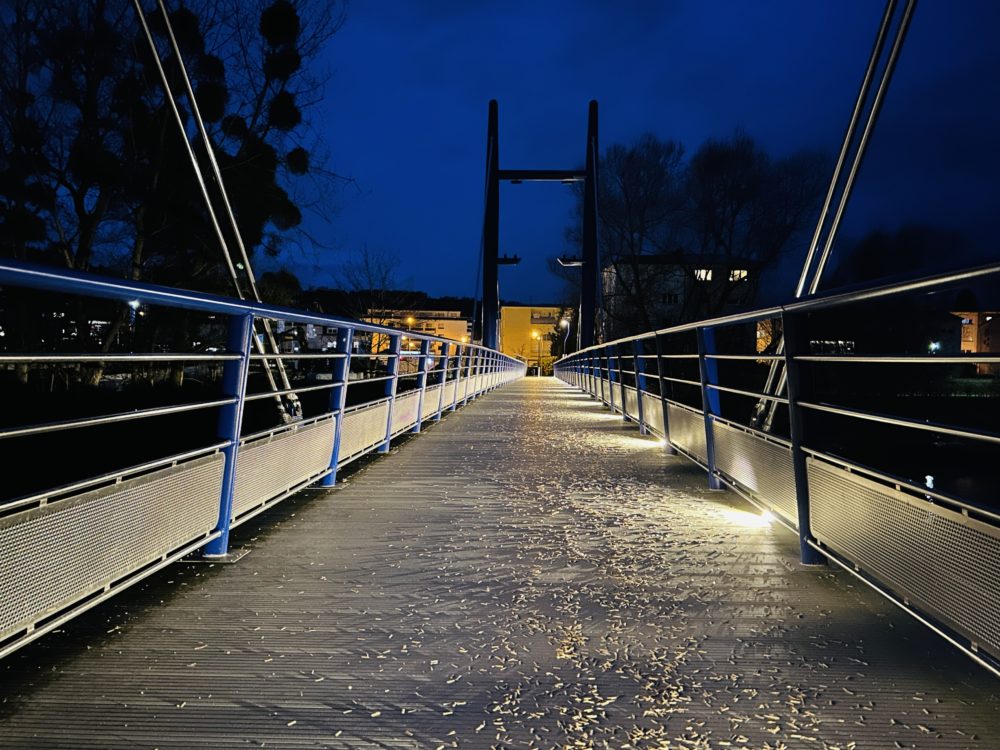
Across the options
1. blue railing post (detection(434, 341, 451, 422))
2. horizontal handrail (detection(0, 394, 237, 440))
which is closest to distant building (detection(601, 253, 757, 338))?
blue railing post (detection(434, 341, 451, 422))

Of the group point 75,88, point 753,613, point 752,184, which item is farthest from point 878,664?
point 752,184

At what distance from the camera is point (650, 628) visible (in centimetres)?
256

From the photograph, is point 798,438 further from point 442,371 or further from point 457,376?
point 457,376

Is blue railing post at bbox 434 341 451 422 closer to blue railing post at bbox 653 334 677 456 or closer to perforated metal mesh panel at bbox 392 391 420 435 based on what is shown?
perforated metal mesh panel at bbox 392 391 420 435

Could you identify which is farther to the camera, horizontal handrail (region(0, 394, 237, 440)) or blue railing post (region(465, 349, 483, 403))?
blue railing post (region(465, 349, 483, 403))

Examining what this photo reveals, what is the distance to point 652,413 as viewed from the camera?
807cm

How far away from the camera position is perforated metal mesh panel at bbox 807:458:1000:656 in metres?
1.95

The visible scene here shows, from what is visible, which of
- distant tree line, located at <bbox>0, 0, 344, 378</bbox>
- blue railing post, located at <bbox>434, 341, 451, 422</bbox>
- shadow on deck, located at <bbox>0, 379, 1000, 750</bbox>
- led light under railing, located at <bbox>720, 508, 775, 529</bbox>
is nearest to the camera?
shadow on deck, located at <bbox>0, 379, 1000, 750</bbox>

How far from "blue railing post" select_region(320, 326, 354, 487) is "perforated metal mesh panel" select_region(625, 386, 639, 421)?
4.83m

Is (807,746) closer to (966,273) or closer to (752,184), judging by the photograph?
(966,273)

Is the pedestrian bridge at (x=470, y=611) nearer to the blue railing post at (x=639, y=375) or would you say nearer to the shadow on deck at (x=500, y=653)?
the shadow on deck at (x=500, y=653)

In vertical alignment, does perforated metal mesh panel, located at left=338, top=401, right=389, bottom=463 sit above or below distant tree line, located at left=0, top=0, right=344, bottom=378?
below

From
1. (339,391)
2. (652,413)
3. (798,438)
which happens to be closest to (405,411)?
(652,413)

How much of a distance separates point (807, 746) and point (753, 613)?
2.96ft
